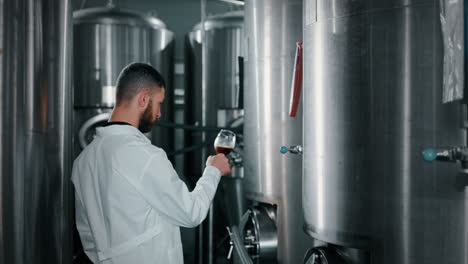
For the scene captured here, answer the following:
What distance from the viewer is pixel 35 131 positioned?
1.97 m

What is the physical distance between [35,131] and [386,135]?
1285 mm

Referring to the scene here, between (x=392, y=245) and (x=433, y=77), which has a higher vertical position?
(x=433, y=77)

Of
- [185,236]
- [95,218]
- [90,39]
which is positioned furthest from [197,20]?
[95,218]

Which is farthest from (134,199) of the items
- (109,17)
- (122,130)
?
(109,17)

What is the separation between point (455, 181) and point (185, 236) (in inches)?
132

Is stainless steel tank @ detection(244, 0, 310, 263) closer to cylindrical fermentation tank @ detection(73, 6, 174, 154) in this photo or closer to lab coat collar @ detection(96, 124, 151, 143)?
lab coat collar @ detection(96, 124, 151, 143)

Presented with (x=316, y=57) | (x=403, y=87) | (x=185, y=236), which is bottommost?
(x=185, y=236)

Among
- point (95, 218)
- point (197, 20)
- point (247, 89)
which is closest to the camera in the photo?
point (95, 218)

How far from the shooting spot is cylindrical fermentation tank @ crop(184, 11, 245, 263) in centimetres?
352

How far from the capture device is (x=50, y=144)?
204cm

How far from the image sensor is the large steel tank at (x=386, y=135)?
134cm

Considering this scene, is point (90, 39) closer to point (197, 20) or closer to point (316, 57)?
point (197, 20)

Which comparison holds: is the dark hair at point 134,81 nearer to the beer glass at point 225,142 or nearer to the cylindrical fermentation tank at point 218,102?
the beer glass at point 225,142

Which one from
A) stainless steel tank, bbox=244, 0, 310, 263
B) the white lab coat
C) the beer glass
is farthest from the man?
stainless steel tank, bbox=244, 0, 310, 263
